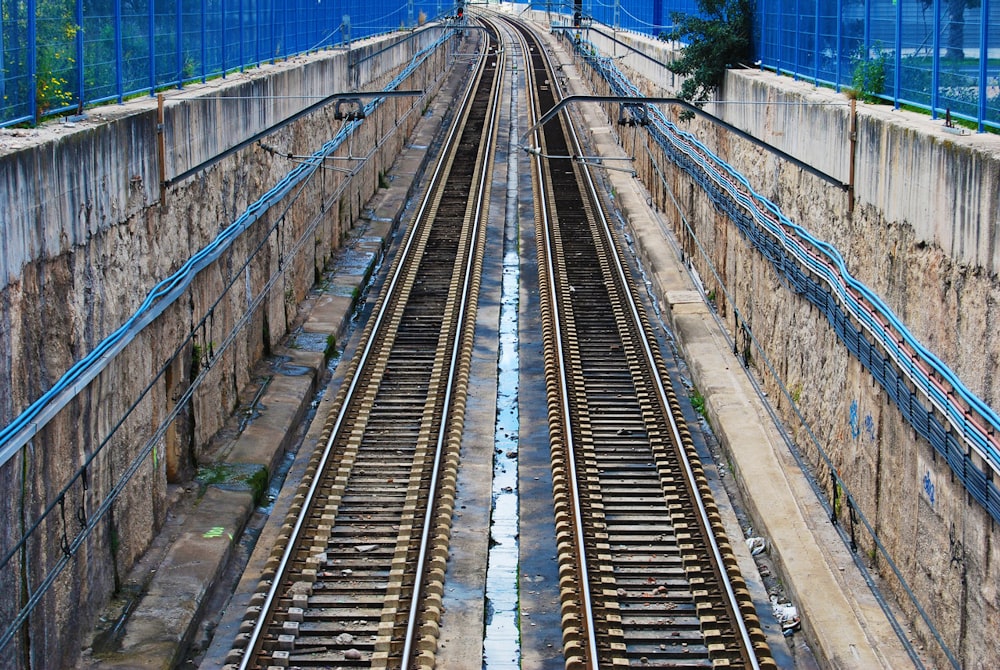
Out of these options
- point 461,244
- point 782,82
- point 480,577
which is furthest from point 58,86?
point 461,244

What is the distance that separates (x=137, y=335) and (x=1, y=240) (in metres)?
3.45

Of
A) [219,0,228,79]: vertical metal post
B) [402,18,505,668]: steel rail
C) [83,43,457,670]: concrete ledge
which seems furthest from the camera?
[219,0,228,79]: vertical metal post

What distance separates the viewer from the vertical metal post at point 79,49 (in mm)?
12569

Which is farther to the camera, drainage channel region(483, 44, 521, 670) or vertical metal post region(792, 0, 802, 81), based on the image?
vertical metal post region(792, 0, 802, 81)

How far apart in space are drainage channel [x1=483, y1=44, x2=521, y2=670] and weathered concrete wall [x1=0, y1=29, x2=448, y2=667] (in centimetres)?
365

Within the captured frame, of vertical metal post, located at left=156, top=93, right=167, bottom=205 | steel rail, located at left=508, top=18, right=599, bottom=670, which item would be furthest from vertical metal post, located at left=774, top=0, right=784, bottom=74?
vertical metal post, located at left=156, top=93, right=167, bottom=205

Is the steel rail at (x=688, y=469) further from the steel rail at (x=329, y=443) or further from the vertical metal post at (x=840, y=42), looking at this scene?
the vertical metal post at (x=840, y=42)

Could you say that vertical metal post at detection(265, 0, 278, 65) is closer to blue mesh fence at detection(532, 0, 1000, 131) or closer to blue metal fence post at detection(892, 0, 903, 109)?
blue mesh fence at detection(532, 0, 1000, 131)

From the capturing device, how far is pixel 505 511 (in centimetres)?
1449

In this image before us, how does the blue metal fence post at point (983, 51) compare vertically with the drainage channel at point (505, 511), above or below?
above

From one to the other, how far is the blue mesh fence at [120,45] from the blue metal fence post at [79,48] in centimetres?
1

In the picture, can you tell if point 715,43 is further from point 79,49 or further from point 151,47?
point 79,49

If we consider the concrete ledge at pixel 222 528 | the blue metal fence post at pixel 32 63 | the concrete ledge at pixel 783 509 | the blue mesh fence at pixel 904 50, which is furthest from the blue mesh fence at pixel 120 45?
the blue mesh fence at pixel 904 50

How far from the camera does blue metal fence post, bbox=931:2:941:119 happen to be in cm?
1243
